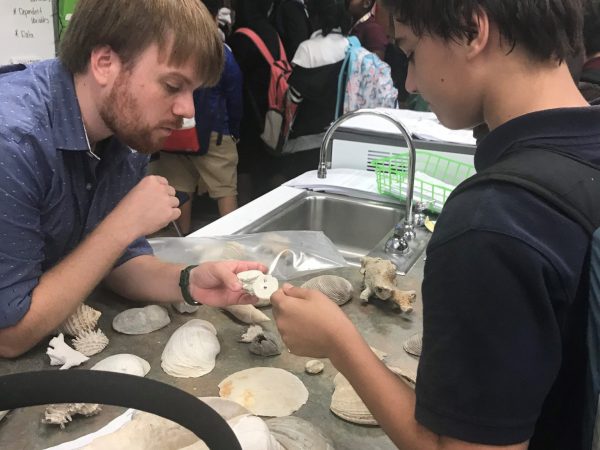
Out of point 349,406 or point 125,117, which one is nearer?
point 349,406

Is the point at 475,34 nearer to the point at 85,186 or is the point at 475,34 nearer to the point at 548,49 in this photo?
the point at 548,49

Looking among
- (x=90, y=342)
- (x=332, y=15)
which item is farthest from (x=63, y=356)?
(x=332, y=15)

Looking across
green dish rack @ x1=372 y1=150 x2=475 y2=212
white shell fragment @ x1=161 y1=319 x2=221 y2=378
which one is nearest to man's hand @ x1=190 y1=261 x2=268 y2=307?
white shell fragment @ x1=161 y1=319 x2=221 y2=378

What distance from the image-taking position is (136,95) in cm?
107

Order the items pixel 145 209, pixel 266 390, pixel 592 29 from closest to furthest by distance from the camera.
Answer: pixel 266 390
pixel 145 209
pixel 592 29

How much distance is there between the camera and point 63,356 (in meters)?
0.94

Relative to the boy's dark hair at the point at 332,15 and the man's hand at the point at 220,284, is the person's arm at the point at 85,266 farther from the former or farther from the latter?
the boy's dark hair at the point at 332,15

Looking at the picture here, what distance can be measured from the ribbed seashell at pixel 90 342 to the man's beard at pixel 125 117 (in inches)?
16.2

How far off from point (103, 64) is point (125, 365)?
587 mm

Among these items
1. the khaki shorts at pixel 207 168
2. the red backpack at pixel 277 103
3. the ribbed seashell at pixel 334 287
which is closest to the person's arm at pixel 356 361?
the ribbed seashell at pixel 334 287

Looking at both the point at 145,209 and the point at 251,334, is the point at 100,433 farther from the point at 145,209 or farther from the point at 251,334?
the point at 145,209

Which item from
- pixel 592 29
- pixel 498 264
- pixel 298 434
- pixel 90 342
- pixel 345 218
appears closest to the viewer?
pixel 498 264

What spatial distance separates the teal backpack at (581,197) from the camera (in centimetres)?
54

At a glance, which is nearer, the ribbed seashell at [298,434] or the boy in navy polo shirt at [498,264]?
the boy in navy polo shirt at [498,264]
